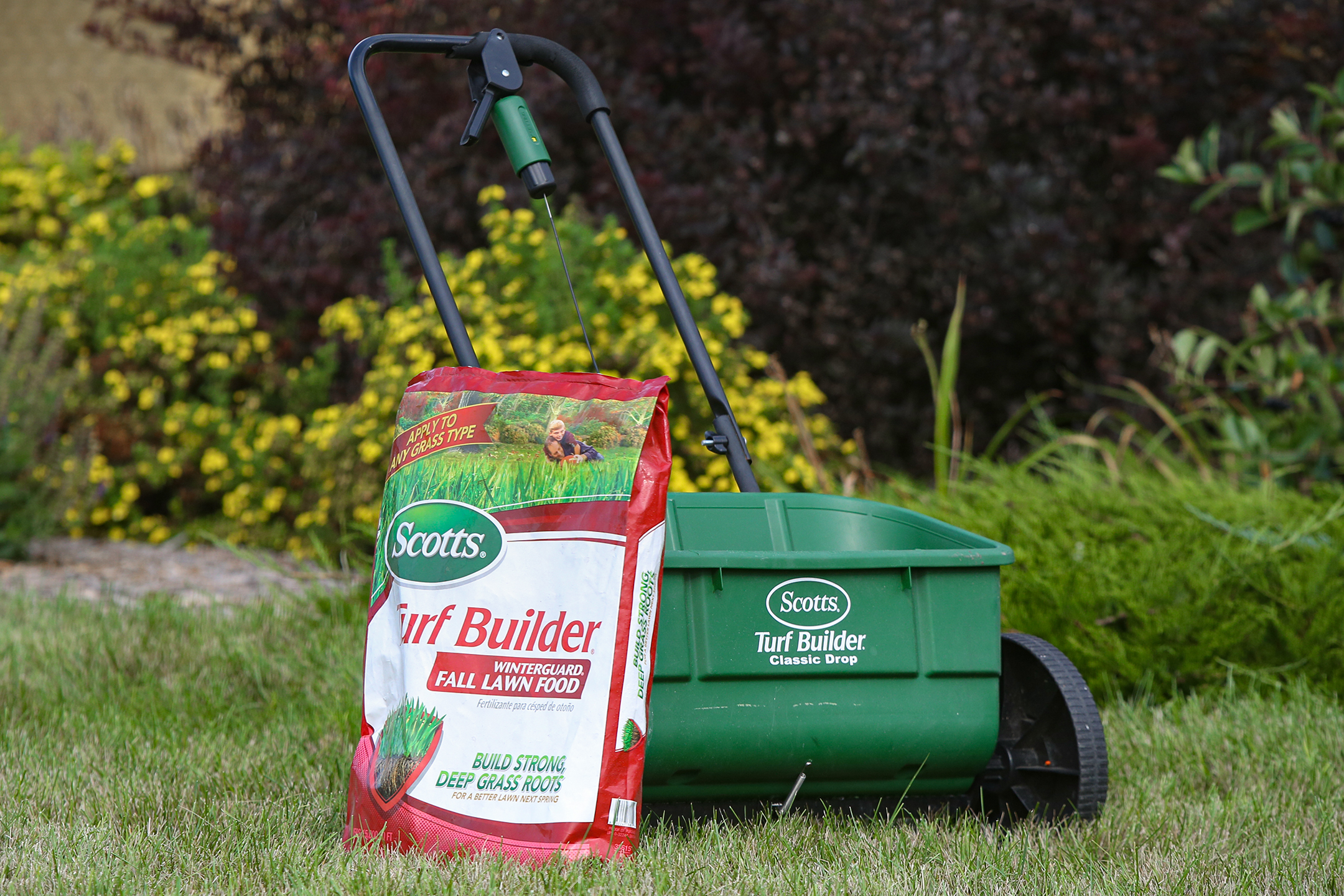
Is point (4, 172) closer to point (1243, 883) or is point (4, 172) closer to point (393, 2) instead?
point (393, 2)

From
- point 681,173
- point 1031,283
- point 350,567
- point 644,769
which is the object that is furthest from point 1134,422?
point 644,769

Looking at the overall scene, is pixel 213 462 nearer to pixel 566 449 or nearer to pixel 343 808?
pixel 343 808

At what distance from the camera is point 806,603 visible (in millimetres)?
1991

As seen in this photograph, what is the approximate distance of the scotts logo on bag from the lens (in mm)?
1801

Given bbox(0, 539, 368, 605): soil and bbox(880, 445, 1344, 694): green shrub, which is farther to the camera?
bbox(0, 539, 368, 605): soil

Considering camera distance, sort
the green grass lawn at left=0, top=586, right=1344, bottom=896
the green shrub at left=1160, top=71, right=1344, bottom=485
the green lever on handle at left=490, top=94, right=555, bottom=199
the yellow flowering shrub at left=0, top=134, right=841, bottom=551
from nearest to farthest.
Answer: the green grass lawn at left=0, top=586, right=1344, bottom=896 → the green lever on handle at left=490, top=94, right=555, bottom=199 → the green shrub at left=1160, top=71, right=1344, bottom=485 → the yellow flowering shrub at left=0, top=134, right=841, bottom=551

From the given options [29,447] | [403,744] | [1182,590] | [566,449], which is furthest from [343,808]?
[29,447]

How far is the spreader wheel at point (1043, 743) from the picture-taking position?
205cm

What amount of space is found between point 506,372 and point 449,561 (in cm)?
33

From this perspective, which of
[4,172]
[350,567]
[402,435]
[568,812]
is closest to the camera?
[568,812]

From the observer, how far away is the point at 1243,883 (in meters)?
1.79

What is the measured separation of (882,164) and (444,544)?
11.3 feet

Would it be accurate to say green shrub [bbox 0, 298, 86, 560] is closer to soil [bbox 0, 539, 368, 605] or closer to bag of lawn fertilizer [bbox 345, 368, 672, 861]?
soil [bbox 0, 539, 368, 605]

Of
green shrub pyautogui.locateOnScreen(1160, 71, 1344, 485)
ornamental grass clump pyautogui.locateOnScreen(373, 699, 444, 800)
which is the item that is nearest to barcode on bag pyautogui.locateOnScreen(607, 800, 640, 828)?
ornamental grass clump pyautogui.locateOnScreen(373, 699, 444, 800)
